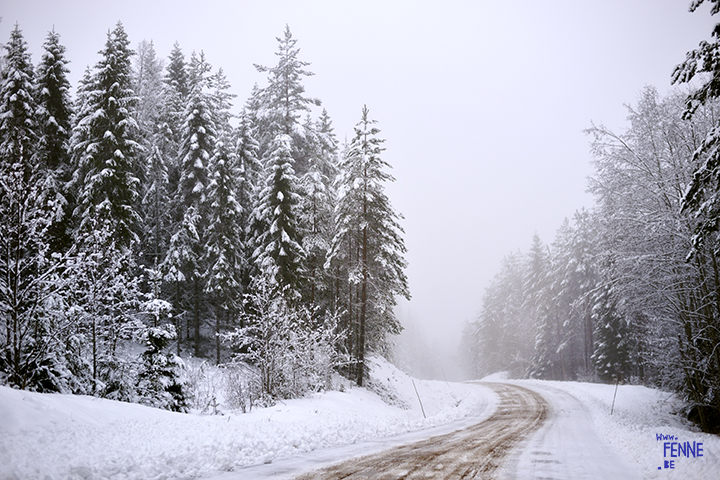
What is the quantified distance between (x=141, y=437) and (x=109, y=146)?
18.8 m

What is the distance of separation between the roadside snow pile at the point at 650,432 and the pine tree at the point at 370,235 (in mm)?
10587

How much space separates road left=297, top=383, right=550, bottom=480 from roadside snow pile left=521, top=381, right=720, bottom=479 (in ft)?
8.59

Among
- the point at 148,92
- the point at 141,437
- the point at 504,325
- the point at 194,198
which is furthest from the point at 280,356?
the point at 504,325

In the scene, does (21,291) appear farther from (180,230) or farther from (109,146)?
(180,230)

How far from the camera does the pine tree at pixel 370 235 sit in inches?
842

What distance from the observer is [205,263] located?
84.7 feet

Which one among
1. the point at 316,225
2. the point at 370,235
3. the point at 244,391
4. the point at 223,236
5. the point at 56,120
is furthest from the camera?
the point at 223,236

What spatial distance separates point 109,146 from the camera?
21.2 m

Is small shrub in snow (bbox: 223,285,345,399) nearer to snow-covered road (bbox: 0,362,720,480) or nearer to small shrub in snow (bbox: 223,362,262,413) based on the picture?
small shrub in snow (bbox: 223,362,262,413)

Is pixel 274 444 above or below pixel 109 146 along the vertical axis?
below

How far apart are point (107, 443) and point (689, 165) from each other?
18098 millimetres

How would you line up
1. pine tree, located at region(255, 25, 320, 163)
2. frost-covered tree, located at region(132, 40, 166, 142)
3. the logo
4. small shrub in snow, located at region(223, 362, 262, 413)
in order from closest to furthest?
the logo → small shrub in snow, located at region(223, 362, 262, 413) → pine tree, located at region(255, 25, 320, 163) → frost-covered tree, located at region(132, 40, 166, 142)

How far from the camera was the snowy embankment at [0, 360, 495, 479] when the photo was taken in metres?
5.70

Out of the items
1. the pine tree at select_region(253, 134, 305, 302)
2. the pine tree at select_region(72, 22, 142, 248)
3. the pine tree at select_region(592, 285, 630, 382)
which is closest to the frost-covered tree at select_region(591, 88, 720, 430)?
the pine tree at select_region(592, 285, 630, 382)
